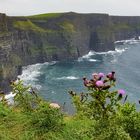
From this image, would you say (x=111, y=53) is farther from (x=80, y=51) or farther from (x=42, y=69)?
(x=42, y=69)

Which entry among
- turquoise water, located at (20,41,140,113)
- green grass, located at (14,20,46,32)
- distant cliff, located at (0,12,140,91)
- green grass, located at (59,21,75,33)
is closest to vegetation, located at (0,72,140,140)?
turquoise water, located at (20,41,140,113)

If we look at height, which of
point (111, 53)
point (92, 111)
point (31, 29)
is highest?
point (92, 111)

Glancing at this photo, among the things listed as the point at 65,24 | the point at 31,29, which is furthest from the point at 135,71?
the point at 65,24

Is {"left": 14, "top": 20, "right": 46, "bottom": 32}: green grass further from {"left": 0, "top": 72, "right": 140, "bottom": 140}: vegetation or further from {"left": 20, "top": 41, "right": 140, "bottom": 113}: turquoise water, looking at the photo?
{"left": 0, "top": 72, "right": 140, "bottom": 140}: vegetation

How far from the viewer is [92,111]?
10.0 meters

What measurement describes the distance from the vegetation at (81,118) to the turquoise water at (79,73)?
66.8 m

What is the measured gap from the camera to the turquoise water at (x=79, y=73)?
316 ft

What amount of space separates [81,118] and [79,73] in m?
111

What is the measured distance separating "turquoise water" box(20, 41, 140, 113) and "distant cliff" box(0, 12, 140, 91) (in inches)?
156

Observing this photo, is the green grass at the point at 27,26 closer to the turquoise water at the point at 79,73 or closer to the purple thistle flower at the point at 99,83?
the turquoise water at the point at 79,73

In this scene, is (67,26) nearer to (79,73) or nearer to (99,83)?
(79,73)

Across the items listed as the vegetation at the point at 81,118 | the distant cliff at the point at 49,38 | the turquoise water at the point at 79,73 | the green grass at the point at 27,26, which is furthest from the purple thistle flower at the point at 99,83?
the green grass at the point at 27,26

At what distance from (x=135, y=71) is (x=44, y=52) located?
38.1 metres

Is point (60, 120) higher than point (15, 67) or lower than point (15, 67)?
higher
